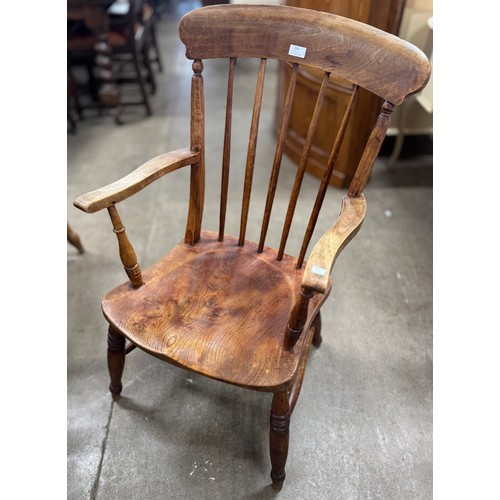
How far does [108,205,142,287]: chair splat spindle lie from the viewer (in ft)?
3.39

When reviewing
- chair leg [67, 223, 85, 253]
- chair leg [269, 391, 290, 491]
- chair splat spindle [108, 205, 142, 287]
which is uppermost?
chair splat spindle [108, 205, 142, 287]

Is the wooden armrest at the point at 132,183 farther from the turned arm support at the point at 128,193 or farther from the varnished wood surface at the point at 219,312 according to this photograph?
the varnished wood surface at the point at 219,312

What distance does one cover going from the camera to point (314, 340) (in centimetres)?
159

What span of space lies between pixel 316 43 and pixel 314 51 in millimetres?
18

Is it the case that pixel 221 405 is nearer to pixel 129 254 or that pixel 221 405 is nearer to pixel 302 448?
pixel 302 448

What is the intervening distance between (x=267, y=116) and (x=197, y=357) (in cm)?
243

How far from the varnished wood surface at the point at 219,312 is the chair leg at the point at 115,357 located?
0.53 feet

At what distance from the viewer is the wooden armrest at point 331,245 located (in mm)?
804

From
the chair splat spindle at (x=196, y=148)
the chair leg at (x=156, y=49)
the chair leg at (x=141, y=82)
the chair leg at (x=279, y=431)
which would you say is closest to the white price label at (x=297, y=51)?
the chair splat spindle at (x=196, y=148)

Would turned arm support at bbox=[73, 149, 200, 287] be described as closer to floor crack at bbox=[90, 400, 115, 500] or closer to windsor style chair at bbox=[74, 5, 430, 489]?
windsor style chair at bbox=[74, 5, 430, 489]

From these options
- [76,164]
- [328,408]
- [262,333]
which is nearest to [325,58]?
[262,333]

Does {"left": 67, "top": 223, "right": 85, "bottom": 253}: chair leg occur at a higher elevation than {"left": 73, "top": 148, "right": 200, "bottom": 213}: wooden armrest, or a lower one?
lower

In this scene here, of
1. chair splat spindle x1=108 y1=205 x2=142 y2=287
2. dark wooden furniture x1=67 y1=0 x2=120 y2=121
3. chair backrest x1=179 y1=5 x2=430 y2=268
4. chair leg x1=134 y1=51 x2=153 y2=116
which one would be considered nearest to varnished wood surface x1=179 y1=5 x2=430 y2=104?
chair backrest x1=179 y1=5 x2=430 y2=268

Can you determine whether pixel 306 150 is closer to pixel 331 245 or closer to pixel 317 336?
pixel 331 245
